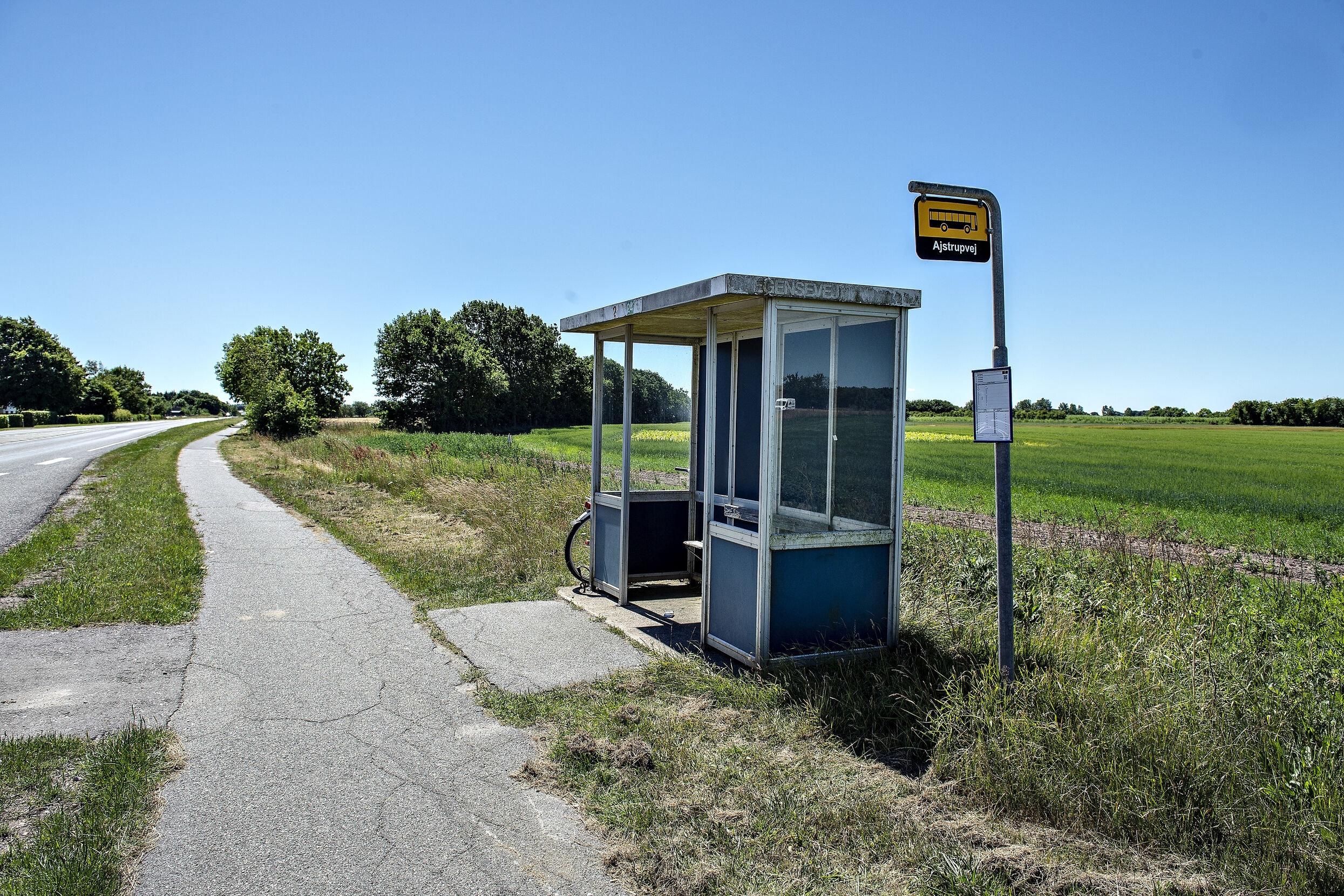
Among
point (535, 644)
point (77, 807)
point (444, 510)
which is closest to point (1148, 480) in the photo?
point (444, 510)

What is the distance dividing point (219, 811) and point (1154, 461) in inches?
1421

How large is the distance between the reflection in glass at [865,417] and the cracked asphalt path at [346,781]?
2.77 meters

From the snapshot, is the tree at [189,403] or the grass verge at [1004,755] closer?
the grass verge at [1004,755]

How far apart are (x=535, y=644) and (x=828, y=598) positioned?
2.17 metres

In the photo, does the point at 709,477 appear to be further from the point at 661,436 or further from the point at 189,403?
the point at 189,403

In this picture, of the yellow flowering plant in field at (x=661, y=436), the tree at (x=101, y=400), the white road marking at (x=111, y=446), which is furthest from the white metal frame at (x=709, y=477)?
the tree at (x=101, y=400)

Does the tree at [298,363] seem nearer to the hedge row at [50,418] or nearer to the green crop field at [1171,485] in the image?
the hedge row at [50,418]

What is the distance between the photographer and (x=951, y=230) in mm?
4039

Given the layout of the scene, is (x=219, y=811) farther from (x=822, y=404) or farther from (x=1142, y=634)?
(x=1142, y=634)

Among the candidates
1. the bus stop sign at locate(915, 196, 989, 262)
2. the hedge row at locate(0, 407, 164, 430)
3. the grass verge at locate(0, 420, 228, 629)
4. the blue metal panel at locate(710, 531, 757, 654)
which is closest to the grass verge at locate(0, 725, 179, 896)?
the grass verge at locate(0, 420, 228, 629)

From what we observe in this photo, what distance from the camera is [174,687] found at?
506 cm

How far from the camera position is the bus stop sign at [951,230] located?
4008mm

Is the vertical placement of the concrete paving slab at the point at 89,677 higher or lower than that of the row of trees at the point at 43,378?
lower

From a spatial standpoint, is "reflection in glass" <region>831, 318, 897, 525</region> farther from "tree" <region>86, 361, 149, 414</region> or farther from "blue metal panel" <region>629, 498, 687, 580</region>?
"tree" <region>86, 361, 149, 414</region>
